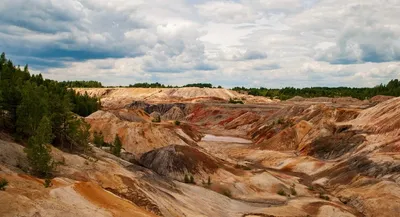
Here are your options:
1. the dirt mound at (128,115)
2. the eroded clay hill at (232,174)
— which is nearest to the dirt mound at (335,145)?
the eroded clay hill at (232,174)

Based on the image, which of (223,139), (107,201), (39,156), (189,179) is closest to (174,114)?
(223,139)

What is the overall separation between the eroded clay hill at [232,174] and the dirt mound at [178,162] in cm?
13

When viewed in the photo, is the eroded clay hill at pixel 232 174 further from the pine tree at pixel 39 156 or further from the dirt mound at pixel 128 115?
the pine tree at pixel 39 156

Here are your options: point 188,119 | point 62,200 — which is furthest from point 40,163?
point 188,119

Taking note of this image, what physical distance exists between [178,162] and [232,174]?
710cm

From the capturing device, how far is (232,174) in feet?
178

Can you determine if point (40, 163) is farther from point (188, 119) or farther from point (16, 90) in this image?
point (188, 119)

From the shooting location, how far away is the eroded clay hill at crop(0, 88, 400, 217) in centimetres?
2647

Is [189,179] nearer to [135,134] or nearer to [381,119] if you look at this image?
[135,134]

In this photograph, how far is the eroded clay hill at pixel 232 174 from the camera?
26469 mm

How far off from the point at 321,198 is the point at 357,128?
3657cm

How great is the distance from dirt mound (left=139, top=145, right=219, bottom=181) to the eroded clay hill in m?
0.13

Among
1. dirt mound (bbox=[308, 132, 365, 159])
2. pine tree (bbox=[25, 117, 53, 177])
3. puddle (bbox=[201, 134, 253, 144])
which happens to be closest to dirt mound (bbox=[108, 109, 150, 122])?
puddle (bbox=[201, 134, 253, 144])

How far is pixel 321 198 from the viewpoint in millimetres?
48500
